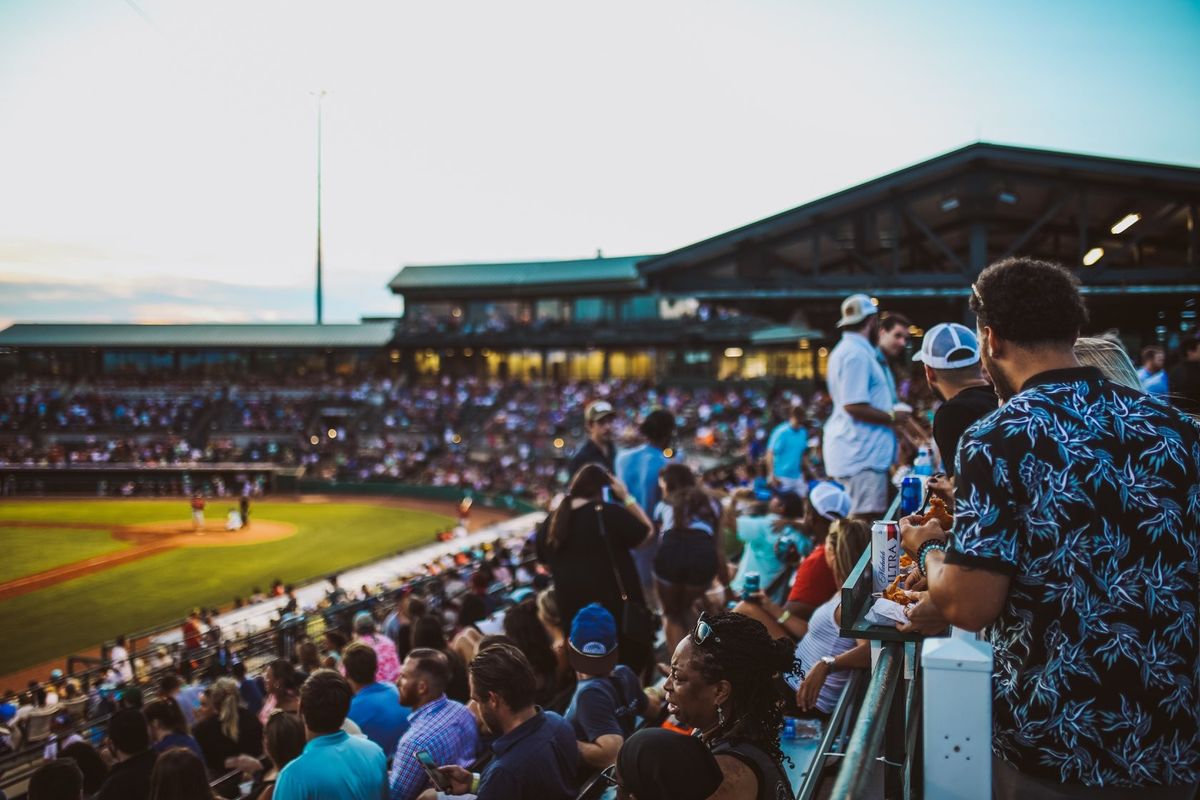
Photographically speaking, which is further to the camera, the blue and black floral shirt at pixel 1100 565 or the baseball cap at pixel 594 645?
the baseball cap at pixel 594 645

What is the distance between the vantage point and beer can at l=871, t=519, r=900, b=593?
294 centimetres

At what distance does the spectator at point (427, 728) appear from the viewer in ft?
14.7

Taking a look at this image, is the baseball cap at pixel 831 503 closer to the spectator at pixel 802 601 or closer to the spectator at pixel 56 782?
the spectator at pixel 802 601

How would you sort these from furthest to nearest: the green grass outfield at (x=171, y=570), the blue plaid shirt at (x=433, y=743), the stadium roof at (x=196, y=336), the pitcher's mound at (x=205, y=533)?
the stadium roof at (x=196, y=336) < the pitcher's mound at (x=205, y=533) < the green grass outfield at (x=171, y=570) < the blue plaid shirt at (x=433, y=743)

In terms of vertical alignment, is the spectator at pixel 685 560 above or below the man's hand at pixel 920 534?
below

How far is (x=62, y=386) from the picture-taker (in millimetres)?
55250

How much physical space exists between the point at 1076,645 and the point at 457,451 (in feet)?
137

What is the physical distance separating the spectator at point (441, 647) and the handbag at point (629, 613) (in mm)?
1262

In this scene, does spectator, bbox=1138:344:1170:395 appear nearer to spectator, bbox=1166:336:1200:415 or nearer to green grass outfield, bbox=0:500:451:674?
spectator, bbox=1166:336:1200:415

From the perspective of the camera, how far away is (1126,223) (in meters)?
13.1

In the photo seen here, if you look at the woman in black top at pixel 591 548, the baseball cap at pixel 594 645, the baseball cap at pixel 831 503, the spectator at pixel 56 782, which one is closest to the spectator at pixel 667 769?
the baseball cap at pixel 594 645

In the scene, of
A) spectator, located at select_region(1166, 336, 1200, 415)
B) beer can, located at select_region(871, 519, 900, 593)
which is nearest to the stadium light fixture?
spectator, located at select_region(1166, 336, 1200, 415)

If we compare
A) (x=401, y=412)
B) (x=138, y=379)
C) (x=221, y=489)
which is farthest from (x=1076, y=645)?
(x=138, y=379)

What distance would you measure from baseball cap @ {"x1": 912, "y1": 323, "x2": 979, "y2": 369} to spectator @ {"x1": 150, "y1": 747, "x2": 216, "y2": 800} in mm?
4320
